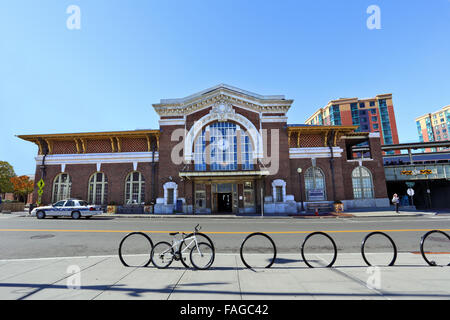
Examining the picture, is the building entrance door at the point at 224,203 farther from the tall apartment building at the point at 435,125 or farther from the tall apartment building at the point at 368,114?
the tall apartment building at the point at 435,125

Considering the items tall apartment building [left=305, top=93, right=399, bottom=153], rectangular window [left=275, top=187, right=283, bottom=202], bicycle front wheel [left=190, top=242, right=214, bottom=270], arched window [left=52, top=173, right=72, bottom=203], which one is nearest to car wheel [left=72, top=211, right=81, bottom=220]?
arched window [left=52, top=173, right=72, bottom=203]

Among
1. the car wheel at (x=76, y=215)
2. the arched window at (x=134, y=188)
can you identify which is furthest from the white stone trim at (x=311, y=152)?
the car wheel at (x=76, y=215)

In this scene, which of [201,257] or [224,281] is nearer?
[224,281]

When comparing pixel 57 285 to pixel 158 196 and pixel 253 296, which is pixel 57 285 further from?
pixel 158 196

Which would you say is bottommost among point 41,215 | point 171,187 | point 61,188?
point 41,215

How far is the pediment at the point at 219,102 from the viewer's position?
25.7 meters

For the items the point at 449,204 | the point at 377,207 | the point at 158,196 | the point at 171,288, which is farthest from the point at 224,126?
the point at 449,204

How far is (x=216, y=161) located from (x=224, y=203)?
5560 millimetres

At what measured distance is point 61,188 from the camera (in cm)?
2631

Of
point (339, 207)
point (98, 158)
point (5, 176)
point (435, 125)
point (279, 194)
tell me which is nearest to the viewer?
point (339, 207)

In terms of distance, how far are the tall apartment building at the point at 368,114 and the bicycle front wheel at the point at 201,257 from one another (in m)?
81.5

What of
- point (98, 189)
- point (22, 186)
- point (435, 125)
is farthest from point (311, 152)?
point (435, 125)

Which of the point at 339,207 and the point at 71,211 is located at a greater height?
the point at 71,211

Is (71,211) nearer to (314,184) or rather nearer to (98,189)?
(98,189)
